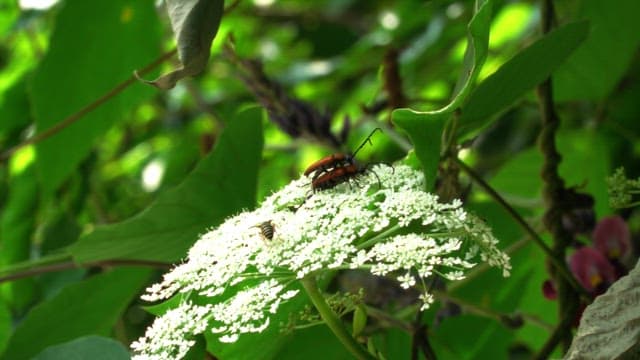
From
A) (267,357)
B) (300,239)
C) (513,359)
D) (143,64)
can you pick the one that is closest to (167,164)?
(143,64)

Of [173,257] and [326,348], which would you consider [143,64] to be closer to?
[173,257]

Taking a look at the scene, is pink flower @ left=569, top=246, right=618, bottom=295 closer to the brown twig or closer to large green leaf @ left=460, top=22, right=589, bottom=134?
the brown twig

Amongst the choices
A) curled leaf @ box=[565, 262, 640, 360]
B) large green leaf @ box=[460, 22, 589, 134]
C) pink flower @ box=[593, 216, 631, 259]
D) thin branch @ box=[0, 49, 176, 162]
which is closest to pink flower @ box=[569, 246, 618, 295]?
pink flower @ box=[593, 216, 631, 259]

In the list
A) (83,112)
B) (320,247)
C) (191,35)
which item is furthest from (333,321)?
(83,112)

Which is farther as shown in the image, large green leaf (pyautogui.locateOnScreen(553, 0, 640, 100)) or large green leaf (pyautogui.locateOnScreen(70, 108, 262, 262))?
large green leaf (pyautogui.locateOnScreen(553, 0, 640, 100))

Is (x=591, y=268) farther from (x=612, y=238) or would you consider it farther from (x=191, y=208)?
(x=191, y=208)

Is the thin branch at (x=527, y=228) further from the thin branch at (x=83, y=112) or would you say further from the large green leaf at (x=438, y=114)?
the thin branch at (x=83, y=112)

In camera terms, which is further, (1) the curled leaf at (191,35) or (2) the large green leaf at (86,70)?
(2) the large green leaf at (86,70)

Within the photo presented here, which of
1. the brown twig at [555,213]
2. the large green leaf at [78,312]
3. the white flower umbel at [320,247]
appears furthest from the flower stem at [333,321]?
the large green leaf at [78,312]
